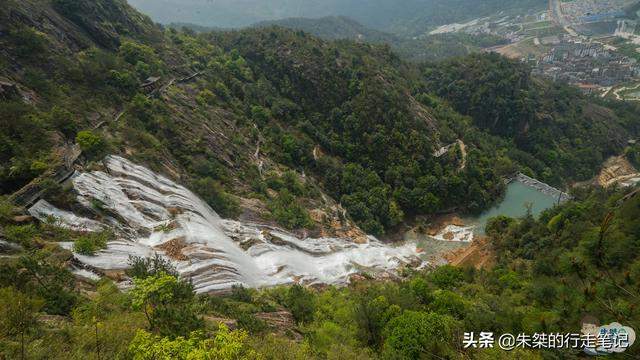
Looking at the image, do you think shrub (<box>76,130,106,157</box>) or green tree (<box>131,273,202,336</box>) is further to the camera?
shrub (<box>76,130,106,157</box>)

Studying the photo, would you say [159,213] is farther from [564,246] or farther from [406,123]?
[406,123]

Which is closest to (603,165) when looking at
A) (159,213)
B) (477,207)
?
(477,207)

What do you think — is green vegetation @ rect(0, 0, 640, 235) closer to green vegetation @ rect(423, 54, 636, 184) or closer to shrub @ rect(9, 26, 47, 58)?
green vegetation @ rect(423, 54, 636, 184)

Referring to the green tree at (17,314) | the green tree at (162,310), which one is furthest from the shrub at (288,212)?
the green tree at (17,314)

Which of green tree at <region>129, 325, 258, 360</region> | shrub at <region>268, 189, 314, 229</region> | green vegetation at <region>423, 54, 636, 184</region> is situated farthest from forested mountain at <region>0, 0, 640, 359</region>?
green vegetation at <region>423, 54, 636, 184</region>

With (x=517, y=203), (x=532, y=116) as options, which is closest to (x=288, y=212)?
(x=517, y=203)

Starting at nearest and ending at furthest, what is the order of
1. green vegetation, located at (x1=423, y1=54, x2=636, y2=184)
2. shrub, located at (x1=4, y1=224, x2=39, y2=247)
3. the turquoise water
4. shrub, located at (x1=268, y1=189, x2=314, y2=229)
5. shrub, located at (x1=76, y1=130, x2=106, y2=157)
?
1. shrub, located at (x1=4, y1=224, x2=39, y2=247)
2. shrub, located at (x1=76, y1=130, x2=106, y2=157)
3. shrub, located at (x1=268, y1=189, x2=314, y2=229)
4. the turquoise water
5. green vegetation, located at (x1=423, y1=54, x2=636, y2=184)

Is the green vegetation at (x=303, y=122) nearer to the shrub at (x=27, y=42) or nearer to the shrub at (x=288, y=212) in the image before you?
the shrub at (x=288, y=212)
